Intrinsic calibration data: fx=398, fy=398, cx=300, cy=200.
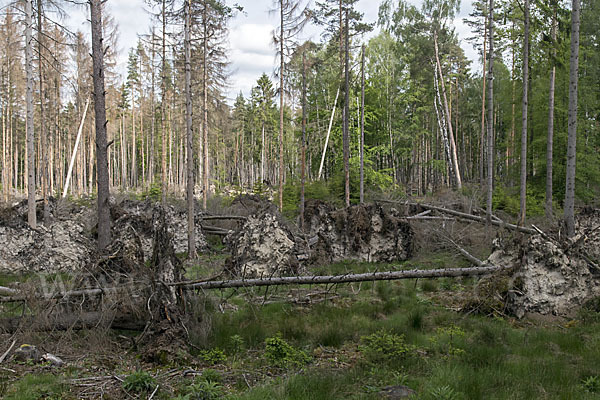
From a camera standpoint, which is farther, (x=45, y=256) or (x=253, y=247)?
(x=45, y=256)

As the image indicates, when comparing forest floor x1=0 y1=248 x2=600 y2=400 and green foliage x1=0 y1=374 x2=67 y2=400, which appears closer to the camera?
green foliage x1=0 y1=374 x2=67 y2=400

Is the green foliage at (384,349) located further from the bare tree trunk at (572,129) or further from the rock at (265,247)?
the bare tree trunk at (572,129)

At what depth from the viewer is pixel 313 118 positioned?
2983 centimetres

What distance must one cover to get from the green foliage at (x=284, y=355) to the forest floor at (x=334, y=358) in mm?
13

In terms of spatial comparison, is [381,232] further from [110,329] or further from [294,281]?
[110,329]

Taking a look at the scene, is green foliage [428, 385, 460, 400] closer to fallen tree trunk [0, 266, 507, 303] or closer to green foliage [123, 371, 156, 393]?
fallen tree trunk [0, 266, 507, 303]

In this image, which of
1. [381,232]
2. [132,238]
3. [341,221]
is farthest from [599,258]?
[132,238]

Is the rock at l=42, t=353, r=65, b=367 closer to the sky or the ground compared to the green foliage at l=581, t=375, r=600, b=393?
closer to the ground

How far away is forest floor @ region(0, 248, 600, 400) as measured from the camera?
414 centimetres

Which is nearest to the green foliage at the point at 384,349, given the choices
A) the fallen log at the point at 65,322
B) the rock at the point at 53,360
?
the fallen log at the point at 65,322

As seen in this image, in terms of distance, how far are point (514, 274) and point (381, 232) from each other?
5227 mm

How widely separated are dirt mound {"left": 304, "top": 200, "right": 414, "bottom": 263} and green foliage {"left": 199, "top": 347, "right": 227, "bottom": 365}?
22.4 feet

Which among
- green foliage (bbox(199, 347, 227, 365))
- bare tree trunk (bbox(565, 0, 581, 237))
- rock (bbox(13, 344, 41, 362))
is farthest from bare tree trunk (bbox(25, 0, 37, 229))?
bare tree trunk (bbox(565, 0, 581, 237))

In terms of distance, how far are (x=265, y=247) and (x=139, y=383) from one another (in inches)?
216
